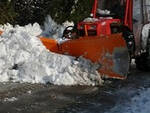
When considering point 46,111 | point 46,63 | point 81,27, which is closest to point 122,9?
point 81,27

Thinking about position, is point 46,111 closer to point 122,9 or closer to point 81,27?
point 81,27

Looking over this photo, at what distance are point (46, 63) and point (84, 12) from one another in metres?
7.81

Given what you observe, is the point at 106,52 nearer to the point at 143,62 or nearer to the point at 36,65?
the point at 36,65

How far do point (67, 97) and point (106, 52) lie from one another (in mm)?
1260

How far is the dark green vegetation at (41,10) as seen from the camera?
54.3ft

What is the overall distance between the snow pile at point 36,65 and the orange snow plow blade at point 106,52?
0.61 ft

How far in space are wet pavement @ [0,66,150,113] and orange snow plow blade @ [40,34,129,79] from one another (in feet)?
1.34

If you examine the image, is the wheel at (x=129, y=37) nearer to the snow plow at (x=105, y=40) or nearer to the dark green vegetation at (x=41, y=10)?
the snow plow at (x=105, y=40)

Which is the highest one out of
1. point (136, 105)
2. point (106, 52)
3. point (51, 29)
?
point (51, 29)

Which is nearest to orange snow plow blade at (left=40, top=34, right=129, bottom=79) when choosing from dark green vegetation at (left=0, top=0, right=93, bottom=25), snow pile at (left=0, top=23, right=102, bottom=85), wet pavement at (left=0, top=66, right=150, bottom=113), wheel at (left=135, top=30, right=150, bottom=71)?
snow pile at (left=0, top=23, right=102, bottom=85)

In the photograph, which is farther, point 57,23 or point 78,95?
point 57,23

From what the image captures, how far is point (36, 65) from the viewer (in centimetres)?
946

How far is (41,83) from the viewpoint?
9227 millimetres

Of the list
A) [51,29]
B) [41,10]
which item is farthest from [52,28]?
[41,10]
